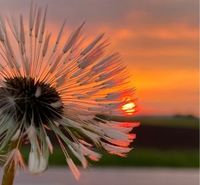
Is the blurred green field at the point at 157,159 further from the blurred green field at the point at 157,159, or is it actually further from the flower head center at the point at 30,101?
the flower head center at the point at 30,101

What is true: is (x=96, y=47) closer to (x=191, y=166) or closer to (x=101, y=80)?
(x=101, y=80)

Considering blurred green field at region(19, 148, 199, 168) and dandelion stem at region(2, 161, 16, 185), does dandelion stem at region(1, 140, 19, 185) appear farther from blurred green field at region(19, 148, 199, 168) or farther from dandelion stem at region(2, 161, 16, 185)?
blurred green field at region(19, 148, 199, 168)

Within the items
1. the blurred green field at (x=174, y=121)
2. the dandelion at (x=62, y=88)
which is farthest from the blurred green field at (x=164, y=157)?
the dandelion at (x=62, y=88)

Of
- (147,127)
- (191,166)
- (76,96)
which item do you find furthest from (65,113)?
(191,166)

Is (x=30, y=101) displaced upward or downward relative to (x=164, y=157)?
upward

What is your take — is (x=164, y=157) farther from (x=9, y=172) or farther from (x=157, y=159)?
(x=9, y=172)

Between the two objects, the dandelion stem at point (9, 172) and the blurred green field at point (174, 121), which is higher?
the dandelion stem at point (9, 172)

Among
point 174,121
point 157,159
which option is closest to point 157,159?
point 157,159

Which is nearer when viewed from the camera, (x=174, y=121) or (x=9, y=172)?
(x=9, y=172)

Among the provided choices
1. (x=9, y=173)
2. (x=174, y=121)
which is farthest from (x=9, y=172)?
(x=174, y=121)
